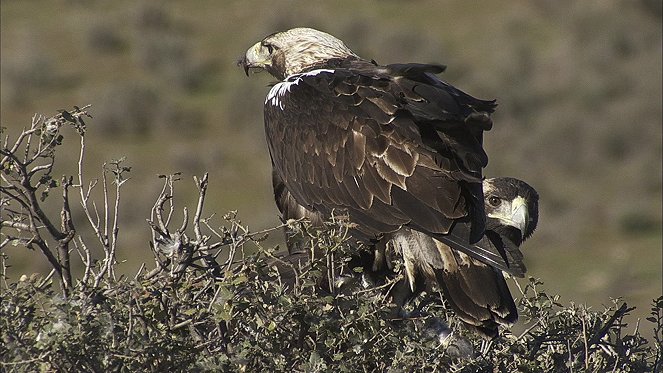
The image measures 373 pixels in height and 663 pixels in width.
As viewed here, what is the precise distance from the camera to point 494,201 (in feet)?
20.6

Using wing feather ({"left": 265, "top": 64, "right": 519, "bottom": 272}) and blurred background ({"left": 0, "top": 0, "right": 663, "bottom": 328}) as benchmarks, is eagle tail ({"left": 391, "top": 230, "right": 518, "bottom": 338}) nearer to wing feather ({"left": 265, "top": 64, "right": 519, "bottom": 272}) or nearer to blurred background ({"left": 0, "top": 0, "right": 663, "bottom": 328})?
wing feather ({"left": 265, "top": 64, "right": 519, "bottom": 272})

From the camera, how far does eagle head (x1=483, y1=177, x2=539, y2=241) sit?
6254 mm

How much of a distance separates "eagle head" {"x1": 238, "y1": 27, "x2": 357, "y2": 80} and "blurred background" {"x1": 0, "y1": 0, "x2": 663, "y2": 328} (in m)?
7.99

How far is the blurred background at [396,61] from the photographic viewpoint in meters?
Answer: 19.6

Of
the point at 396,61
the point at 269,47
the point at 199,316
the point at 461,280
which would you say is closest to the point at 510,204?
the point at 461,280

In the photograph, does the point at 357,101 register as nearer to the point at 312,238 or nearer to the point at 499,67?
the point at 312,238

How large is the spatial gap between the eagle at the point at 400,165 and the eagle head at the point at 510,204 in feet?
0.75

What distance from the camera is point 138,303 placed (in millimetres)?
4559

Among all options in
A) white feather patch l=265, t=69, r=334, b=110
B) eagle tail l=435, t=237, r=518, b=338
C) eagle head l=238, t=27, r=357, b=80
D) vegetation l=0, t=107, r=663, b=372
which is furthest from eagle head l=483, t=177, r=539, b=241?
eagle head l=238, t=27, r=357, b=80

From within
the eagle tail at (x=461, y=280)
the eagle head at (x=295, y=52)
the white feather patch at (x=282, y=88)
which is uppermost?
the eagle head at (x=295, y=52)

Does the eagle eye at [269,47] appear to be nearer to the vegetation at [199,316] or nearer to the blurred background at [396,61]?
the vegetation at [199,316]

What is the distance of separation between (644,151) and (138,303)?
68.8ft

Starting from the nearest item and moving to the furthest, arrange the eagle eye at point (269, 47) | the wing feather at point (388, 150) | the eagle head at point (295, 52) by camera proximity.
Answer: the wing feather at point (388, 150) < the eagle head at point (295, 52) < the eagle eye at point (269, 47)

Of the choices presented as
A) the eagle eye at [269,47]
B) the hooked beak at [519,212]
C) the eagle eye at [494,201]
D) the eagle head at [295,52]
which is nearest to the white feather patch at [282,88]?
the eagle head at [295,52]
